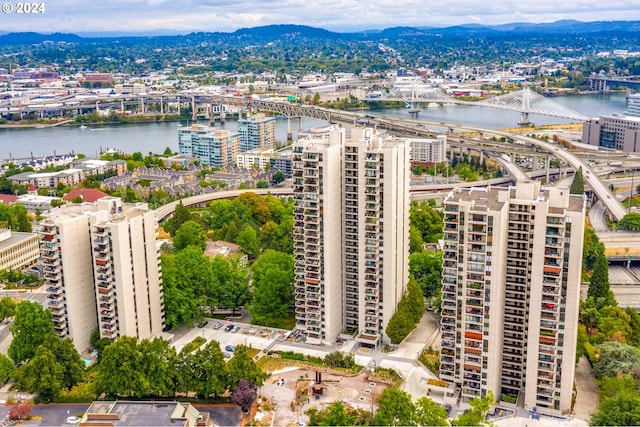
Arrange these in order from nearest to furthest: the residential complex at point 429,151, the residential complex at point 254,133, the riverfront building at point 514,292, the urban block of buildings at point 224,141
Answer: the riverfront building at point 514,292 → the residential complex at point 429,151 → the urban block of buildings at point 224,141 → the residential complex at point 254,133

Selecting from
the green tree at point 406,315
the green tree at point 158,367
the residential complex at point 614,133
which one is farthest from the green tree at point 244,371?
the residential complex at point 614,133

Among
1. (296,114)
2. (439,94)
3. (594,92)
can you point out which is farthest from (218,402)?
(594,92)

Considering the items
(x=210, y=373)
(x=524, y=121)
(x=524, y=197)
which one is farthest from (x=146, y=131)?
(x=524, y=197)

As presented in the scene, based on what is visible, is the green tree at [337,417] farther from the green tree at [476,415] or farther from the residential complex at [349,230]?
the residential complex at [349,230]

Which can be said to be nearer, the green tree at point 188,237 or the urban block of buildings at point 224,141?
the green tree at point 188,237

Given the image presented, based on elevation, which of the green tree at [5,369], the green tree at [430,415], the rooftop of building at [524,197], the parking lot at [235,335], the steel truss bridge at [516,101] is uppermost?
the rooftop of building at [524,197]

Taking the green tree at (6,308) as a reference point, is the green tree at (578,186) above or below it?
above

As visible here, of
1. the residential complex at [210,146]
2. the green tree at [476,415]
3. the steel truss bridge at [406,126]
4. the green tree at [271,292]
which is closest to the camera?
the green tree at [476,415]
